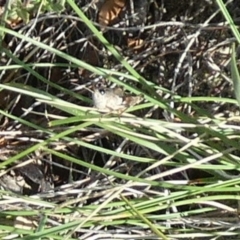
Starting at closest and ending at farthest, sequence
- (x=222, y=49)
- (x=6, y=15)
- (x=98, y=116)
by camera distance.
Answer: (x=98, y=116), (x=6, y=15), (x=222, y=49)

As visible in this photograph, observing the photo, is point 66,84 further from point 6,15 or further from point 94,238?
point 94,238

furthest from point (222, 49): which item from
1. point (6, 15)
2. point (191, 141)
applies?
point (6, 15)

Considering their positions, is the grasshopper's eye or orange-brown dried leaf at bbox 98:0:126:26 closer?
the grasshopper's eye

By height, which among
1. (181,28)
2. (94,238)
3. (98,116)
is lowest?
(94,238)

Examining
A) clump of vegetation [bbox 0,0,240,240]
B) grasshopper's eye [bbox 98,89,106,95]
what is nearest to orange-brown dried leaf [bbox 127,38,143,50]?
clump of vegetation [bbox 0,0,240,240]

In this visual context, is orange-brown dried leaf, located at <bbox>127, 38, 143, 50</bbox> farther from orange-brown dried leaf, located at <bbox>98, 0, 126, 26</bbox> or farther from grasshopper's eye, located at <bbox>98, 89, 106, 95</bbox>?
grasshopper's eye, located at <bbox>98, 89, 106, 95</bbox>

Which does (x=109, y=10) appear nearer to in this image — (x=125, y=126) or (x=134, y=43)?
(x=134, y=43)

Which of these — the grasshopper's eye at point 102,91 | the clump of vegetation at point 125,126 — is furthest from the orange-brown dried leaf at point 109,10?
the grasshopper's eye at point 102,91

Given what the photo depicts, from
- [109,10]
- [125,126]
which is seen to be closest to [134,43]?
[109,10]
